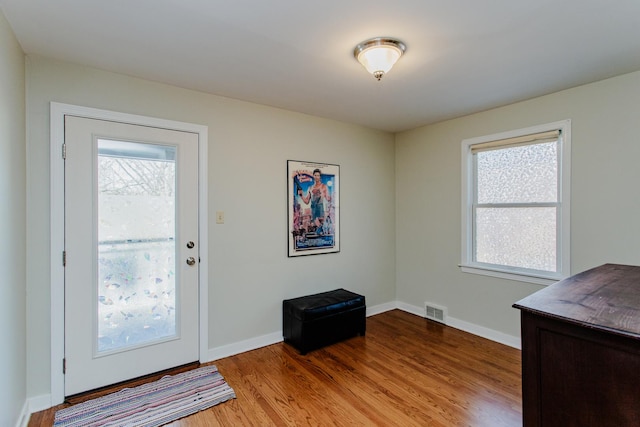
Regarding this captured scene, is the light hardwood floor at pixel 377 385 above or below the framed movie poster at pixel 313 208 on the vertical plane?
below

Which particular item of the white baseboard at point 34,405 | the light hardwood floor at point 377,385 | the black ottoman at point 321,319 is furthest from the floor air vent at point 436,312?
the white baseboard at point 34,405

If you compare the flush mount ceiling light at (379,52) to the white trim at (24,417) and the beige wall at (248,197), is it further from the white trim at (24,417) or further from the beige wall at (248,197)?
the white trim at (24,417)

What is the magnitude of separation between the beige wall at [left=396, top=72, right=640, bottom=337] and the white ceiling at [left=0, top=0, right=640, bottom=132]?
25 centimetres

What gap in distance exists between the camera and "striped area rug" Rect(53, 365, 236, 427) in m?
1.99

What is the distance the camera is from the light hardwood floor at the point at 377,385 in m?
2.02

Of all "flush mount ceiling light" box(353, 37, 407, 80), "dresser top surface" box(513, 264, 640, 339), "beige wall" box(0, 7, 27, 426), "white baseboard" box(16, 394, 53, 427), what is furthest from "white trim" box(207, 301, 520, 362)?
"flush mount ceiling light" box(353, 37, 407, 80)

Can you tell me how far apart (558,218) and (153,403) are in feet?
11.7

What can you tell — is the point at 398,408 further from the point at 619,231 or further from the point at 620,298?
the point at 619,231

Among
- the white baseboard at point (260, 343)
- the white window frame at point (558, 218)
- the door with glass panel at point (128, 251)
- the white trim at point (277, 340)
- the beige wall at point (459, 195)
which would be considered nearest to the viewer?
the white baseboard at point (260, 343)

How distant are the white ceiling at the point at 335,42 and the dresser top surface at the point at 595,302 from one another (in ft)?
4.65

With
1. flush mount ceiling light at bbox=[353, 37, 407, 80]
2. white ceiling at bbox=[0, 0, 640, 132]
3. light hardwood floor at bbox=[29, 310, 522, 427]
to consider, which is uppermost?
white ceiling at bbox=[0, 0, 640, 132]

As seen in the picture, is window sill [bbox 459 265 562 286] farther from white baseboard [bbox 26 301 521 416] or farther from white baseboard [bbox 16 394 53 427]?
white baseboard [bbox 16 394 53 427]

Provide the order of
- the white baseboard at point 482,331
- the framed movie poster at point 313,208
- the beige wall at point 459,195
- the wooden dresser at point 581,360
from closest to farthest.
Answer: the wooden dresser at point 581,360
the beige wall at point 459,195
the white baseboard at point 482,331
the framed movie poster at point 313,208

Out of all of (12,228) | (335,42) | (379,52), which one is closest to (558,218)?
(379,52)
